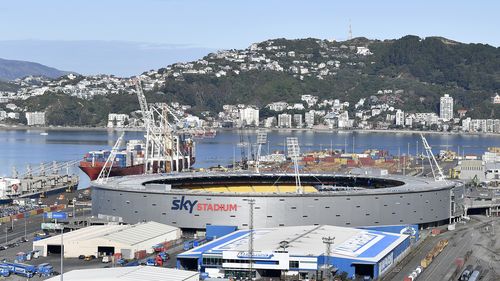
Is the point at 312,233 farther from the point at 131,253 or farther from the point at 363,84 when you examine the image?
the point at 363,84

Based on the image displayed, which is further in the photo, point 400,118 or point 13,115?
point 13,115

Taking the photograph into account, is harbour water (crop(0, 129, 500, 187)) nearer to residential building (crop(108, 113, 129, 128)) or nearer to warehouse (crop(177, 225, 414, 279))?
residential building (crop(108, 113, 129, 128))

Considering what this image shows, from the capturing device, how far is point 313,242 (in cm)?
3128

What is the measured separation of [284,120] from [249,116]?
581 centimetres

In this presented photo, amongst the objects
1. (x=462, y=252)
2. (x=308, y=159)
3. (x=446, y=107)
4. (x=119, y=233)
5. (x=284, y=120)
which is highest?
(x=446, y=107)

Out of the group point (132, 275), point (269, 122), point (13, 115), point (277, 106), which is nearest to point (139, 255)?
point (132, 275)

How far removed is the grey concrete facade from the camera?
123ft

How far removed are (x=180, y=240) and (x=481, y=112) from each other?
497ft

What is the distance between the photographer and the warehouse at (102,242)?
32844 mm

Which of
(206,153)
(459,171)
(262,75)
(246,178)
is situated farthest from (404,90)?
(246,178)

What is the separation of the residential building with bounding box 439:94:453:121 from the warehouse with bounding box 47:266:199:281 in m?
156

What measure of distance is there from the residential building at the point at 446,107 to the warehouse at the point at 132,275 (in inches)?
6158

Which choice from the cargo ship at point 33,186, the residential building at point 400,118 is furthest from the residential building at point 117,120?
the cargo ship at point 33,186

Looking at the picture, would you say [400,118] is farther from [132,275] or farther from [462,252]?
[132,275]
